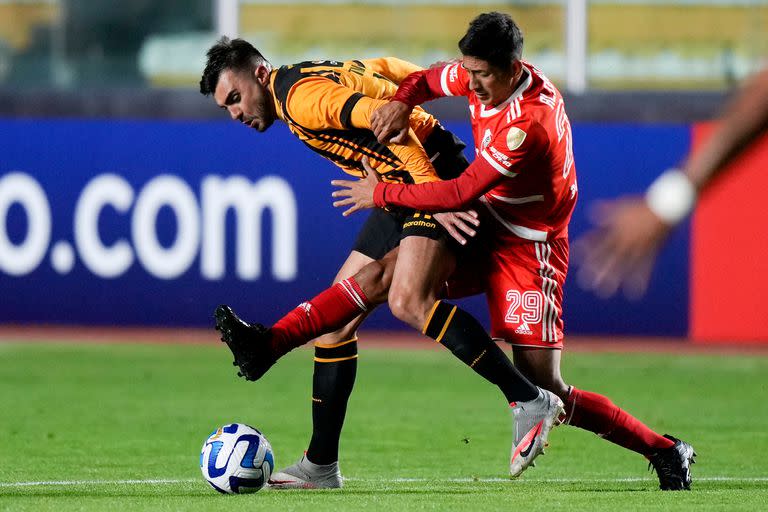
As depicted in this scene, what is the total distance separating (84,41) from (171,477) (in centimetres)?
800

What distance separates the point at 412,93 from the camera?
19.3 ft

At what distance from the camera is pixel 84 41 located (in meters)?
13.3

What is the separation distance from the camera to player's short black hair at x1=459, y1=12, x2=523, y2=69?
5.47 meters

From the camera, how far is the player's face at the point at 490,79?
5.56 meters

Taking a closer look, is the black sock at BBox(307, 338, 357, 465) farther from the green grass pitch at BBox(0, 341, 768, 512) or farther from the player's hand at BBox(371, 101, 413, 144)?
the player's hand at BBox(371, 101, 413, 144)

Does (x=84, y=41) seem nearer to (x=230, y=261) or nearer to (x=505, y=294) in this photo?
(x=230, y=261)

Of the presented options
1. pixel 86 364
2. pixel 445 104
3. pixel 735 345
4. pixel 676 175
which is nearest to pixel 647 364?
pixel 735 345

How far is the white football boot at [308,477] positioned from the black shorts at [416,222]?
880 millimetres

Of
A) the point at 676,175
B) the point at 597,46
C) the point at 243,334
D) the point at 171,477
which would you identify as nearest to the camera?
the point at 676,175

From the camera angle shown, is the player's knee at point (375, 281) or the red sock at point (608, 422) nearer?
the player's knee at point (375, 281)

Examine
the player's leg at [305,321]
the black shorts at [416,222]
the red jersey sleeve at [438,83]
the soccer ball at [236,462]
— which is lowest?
the soccer ball at [236,462]

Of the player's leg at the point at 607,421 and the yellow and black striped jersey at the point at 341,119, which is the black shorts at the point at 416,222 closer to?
the yellow and black striped jersey at the point at 341,119

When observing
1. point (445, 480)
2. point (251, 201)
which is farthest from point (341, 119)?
point (251, 201)

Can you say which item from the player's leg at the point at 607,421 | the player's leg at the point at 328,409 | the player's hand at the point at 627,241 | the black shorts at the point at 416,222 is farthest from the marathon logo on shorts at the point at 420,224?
the player's hand at the point at 627,241
